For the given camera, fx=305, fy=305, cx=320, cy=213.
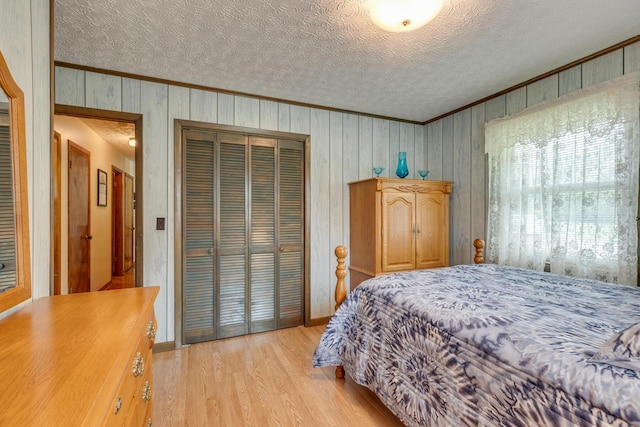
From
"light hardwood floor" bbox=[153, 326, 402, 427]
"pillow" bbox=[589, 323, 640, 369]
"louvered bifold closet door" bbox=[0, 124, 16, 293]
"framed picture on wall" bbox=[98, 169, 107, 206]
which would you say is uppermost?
"framed picture on wall" bbox=[98, 169, 107, 206]

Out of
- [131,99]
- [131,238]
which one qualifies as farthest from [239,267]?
[131,238]

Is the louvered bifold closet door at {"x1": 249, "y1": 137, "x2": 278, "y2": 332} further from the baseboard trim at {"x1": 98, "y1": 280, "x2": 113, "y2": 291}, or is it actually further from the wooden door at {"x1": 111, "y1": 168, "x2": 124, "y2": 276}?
the wooden door at {"x1": 111, "y1": 168, "x2": 124, "y2": 276}

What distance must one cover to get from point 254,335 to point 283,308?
388 mm

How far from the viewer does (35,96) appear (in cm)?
136

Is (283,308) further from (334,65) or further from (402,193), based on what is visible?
(334,65)

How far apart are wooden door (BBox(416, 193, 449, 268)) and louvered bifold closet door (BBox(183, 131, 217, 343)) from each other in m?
2.16

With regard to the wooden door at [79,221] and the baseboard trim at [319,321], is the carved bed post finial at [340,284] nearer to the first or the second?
the baseboard trim at [319,321]

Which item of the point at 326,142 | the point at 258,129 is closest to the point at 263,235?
the point at 258,129

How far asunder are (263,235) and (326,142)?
1.25 m

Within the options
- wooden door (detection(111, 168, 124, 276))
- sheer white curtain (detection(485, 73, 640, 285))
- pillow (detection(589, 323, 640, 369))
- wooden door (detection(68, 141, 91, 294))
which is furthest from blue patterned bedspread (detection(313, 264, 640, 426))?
wooden door (detection(111, 168, 124, 276))

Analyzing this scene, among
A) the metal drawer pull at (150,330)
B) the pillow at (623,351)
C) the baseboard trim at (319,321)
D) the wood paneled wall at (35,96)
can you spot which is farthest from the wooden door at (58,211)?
the pillow at (623,351)

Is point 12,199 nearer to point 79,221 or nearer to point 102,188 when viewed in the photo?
point 79,221

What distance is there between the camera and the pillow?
2.89 feet

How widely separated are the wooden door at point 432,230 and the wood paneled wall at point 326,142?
17 centimetres
